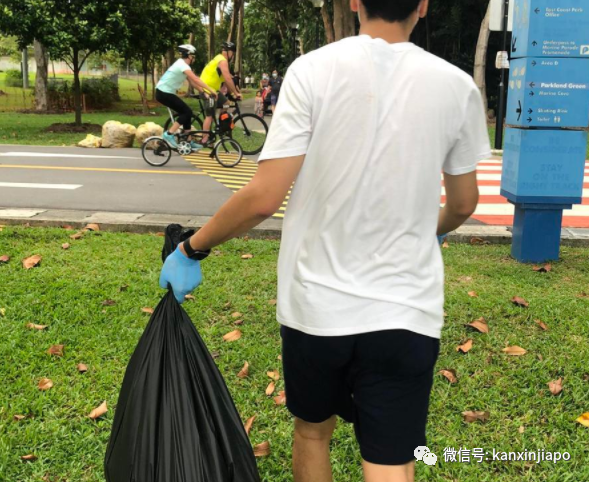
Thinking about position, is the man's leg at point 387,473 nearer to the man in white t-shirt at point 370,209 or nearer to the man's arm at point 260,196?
the man in white t-shirt at point 370,209

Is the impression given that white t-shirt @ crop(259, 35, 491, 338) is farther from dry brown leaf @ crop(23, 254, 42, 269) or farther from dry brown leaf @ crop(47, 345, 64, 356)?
dry brown leaf @ crop(23, 254, 42, 269)

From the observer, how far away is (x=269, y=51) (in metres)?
62.2

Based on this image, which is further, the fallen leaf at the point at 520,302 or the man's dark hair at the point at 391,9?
the fallen leaf at the point at 520,302

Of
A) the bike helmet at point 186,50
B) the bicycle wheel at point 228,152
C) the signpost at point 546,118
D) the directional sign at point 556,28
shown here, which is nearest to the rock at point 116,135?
the bicycle wheel at point 228,152

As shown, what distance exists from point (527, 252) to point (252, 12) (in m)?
63.2

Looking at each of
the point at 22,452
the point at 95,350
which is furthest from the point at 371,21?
the point at 95,350

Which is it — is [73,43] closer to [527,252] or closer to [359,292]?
[527,252]

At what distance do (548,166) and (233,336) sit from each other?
3.03 m

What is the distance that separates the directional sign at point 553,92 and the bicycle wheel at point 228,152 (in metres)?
6.61

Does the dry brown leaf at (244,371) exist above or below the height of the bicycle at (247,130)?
below

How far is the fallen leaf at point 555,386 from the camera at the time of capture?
3.28 meters

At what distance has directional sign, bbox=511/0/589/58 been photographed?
5.21 meters

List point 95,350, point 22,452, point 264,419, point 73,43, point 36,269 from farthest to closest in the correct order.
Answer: point 73,43
point 36,269
point 95,350
point 264,419
point 22,452

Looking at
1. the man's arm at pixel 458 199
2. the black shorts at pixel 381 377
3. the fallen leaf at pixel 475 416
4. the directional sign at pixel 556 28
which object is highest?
the directional sign at pixel 556 28
